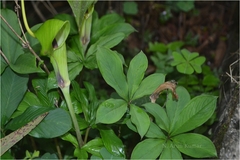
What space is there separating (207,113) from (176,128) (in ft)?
0.47

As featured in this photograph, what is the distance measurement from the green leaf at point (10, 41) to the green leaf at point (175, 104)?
735 mm

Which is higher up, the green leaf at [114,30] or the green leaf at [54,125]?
the green leaf at [114,30]

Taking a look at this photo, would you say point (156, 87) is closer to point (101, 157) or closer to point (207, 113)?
point (207, 113)

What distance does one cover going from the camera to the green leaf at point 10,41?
68.6 inches

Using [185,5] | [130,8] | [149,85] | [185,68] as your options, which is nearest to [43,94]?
[149,85]

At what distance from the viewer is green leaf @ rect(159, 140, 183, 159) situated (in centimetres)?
149

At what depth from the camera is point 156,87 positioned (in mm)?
1531

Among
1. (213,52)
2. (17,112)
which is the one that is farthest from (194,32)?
(17,112)

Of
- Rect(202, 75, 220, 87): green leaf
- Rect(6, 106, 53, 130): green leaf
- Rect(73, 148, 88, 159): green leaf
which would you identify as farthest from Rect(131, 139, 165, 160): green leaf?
Rect(202, 75, 220, 87): green leaf

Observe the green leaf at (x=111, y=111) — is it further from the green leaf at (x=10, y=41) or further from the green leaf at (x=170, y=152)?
the green leaf at (x=10, y=41)

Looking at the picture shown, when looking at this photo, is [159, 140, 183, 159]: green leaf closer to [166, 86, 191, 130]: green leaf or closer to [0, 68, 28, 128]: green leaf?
[166, 86, 191, 130]: green leaf

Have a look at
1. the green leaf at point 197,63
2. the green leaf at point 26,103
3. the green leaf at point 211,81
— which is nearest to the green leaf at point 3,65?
the green leaf at point 26,103

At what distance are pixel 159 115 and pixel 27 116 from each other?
0.56m

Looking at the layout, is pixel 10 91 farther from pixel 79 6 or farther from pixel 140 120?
pixel 140 120
